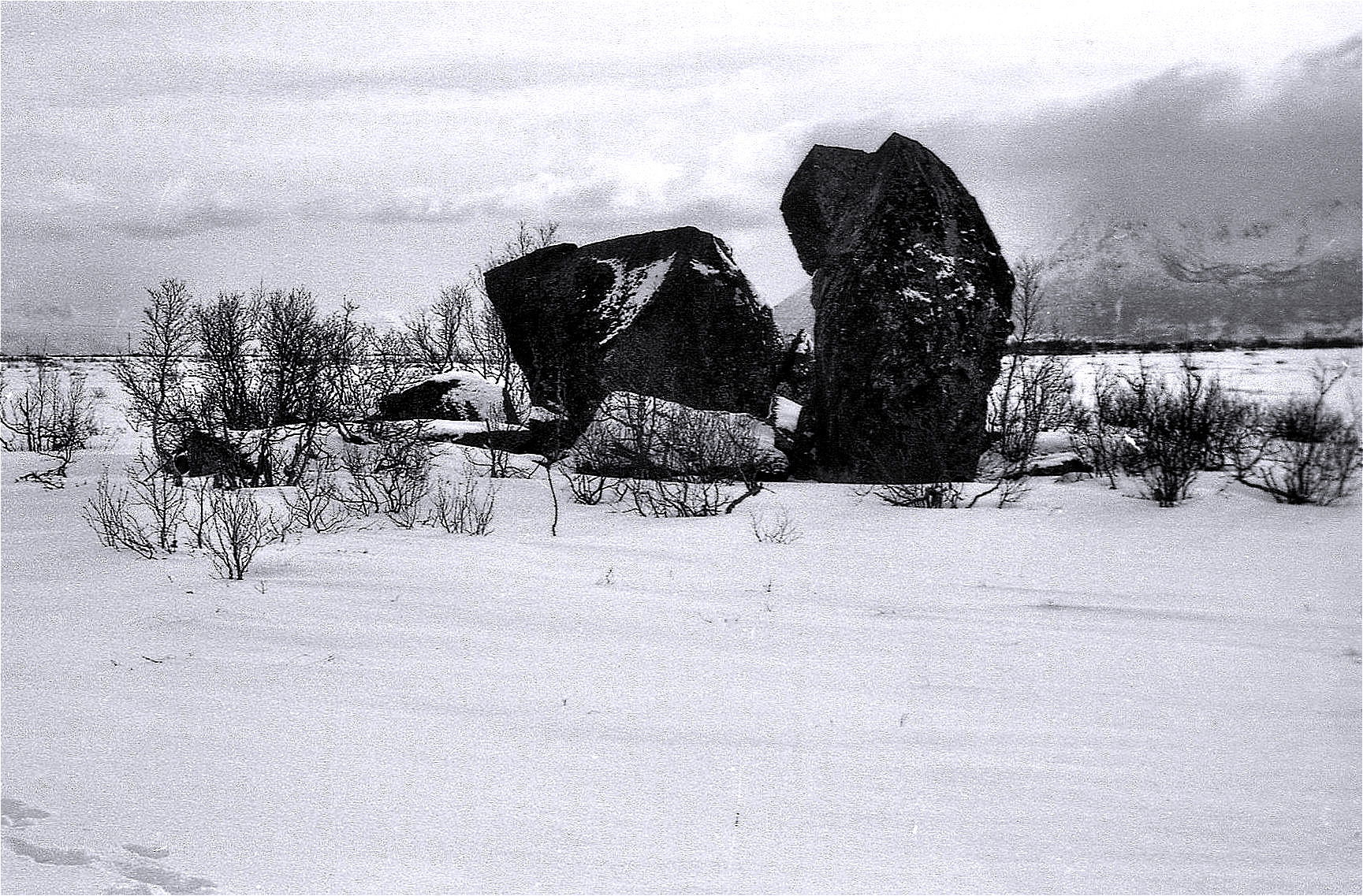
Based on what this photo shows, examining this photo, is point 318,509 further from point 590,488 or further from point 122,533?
point 590,488

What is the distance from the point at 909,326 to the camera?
11.8 metres

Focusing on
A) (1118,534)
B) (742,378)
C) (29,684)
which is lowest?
(29,684)

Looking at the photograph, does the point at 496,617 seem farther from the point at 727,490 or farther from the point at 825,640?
the point at 727,490

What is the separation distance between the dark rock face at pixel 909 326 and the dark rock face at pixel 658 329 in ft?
7.64

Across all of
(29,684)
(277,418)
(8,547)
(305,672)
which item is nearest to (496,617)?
(305,672)

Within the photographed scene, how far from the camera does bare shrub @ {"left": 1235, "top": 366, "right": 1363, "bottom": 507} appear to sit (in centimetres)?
859

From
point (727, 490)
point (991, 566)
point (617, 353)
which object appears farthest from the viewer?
point (617, 353)

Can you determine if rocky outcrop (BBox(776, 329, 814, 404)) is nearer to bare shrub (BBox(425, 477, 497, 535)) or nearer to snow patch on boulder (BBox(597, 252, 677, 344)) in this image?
snow patch on boulder (BBox(597, 252, 677, 344))

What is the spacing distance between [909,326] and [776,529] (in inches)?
179

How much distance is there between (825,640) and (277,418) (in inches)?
371

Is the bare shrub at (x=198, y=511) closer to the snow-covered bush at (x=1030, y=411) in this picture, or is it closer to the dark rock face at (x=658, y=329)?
the dark rock face at (x=658, y=329)

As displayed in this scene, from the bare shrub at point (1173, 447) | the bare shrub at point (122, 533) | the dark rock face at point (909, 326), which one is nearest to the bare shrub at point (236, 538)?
the bare shrub at point (122, 533)

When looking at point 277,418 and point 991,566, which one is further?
point 277,418

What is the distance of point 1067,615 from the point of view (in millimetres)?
5320
